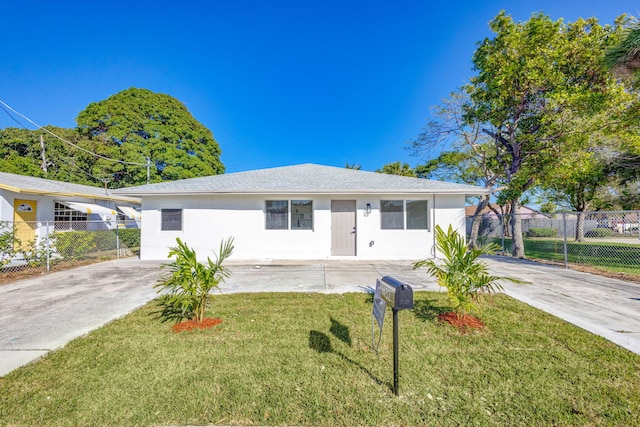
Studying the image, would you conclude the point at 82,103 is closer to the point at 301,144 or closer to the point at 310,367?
the point at 301,144

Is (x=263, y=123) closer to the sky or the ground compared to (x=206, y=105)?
closer to the ground

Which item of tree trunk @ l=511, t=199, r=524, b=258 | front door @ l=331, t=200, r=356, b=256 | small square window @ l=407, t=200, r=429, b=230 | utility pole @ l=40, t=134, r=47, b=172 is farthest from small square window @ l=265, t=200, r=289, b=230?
utility pole @ l=40, t=134, r=47, b=172

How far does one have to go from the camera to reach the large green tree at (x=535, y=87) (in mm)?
9156

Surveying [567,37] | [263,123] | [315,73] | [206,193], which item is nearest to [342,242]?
[206,193]

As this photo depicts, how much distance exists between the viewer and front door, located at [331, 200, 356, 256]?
9844 mm

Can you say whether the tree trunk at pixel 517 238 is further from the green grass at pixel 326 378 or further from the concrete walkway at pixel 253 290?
the green grass at pixel 326 378

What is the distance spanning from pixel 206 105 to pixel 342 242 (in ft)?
78.8

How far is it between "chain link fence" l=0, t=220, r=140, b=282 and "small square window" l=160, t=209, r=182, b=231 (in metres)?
1.75

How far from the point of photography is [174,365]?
Answer: 9.30 feet

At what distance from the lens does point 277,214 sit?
32.5ft

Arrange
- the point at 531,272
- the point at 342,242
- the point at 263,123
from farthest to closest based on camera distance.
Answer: the point at 263,123
the point at 342,242
the point at 531,272

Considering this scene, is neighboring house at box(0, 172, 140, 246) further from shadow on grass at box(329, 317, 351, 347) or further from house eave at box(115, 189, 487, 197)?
shadow on grass at box(329, 317, 351, 347)

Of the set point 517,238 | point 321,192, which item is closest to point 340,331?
point 321,192

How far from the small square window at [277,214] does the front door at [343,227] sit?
1810 millimetres
